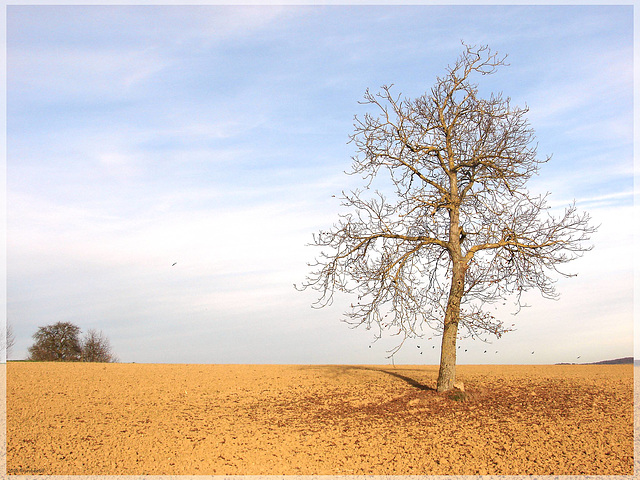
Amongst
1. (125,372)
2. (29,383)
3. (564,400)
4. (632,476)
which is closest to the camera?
(632,476)

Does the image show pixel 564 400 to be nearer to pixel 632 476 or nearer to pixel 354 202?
pixel 632 476

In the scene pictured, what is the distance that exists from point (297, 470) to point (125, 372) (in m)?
14.6

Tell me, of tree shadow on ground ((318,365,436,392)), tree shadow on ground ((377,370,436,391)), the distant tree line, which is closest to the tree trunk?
tree shadow on ground ((318,365,436,392))

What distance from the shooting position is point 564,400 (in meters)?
14.4

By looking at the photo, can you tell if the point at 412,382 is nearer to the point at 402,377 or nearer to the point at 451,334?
the point at 402,377

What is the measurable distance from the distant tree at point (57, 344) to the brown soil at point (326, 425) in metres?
25.7

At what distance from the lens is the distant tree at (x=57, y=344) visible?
43.1m

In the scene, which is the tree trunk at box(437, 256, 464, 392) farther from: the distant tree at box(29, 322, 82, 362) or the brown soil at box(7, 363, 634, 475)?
the distant tree at box(29, 322, 82, 362)

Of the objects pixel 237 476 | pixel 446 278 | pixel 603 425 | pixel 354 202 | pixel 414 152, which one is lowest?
pixel 237 476

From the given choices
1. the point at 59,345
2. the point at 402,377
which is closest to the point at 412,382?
the point at 402,377

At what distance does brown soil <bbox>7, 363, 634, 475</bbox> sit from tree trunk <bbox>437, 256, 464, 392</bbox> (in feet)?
2.51

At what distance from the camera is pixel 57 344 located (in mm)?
43719

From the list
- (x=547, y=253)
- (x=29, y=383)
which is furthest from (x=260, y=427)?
(x=29, y=383)

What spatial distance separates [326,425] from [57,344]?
38070mm
